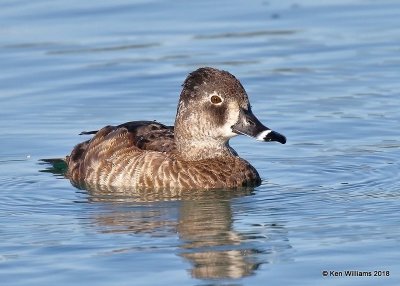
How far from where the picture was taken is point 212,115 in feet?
43.2

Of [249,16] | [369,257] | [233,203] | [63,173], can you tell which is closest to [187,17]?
[249,16]

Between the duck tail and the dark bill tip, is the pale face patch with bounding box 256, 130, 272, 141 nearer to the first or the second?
the dark bill tip

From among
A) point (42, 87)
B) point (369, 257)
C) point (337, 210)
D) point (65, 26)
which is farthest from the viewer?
point (65, 26)

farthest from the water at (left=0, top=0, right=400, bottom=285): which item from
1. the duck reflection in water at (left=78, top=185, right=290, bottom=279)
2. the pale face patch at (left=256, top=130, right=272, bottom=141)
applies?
the pale face patch at (left=256, top=130, right=272, bottom=141)

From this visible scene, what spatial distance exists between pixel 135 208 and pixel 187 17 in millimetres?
8592

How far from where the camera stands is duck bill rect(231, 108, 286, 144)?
12.8 meters

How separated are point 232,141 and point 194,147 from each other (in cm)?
219

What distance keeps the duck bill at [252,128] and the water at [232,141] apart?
22.4 inches

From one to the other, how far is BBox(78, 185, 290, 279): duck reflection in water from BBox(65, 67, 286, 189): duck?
5.7 inches

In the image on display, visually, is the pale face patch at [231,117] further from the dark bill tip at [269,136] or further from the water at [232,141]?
the water at [232,141]

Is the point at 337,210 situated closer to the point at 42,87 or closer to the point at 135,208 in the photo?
the point at 135,208

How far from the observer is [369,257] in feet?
34.2

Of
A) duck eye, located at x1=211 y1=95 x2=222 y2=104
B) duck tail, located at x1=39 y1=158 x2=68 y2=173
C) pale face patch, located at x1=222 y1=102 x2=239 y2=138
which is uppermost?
duck eye, located at x1=211 y1=95 x2=222 y2=104

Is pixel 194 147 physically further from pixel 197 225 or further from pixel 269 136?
pixel 197 225
